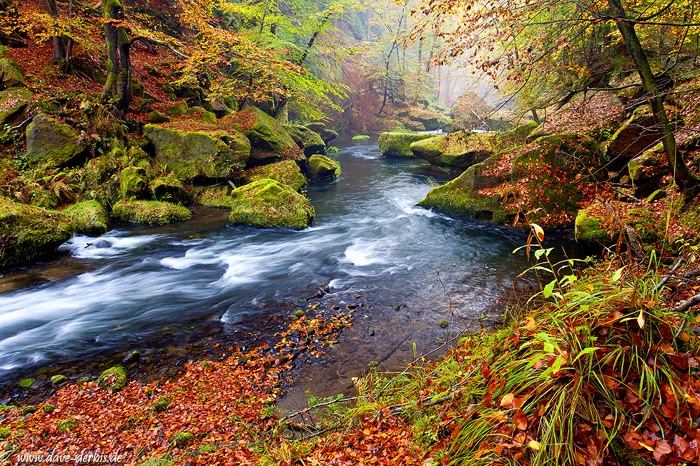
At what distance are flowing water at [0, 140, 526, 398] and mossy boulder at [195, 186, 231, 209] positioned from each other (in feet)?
2.32

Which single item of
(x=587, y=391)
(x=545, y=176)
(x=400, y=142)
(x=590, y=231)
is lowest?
(x=590, y=231)

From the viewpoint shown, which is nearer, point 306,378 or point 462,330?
point 306,378

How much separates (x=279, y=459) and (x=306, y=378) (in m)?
1.75

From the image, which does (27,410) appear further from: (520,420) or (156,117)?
(156,117)

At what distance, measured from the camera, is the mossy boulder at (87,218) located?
30.8ft

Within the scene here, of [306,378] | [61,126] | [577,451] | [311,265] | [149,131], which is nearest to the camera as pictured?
[577,451]

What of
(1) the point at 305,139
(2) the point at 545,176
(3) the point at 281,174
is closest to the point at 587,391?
(2) the point at 545,176

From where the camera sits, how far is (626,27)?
4680 mm

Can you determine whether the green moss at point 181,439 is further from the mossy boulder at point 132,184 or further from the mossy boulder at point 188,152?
the mossy boulder at point 188,152

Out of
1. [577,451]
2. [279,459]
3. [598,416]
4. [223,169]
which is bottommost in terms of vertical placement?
[279,459]

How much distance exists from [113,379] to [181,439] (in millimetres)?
1603

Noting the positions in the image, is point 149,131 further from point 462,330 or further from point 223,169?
point 462,330

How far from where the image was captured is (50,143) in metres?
10.5

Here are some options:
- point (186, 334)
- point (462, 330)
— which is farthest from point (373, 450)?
point (186, 334)
